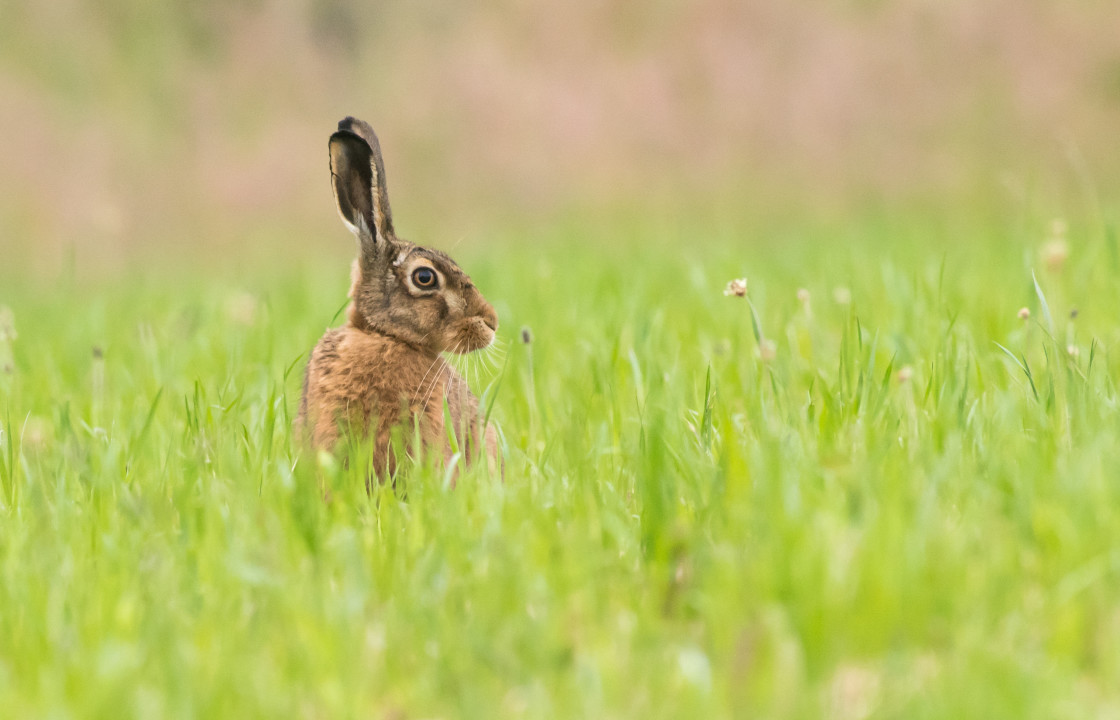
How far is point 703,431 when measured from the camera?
3289 mm

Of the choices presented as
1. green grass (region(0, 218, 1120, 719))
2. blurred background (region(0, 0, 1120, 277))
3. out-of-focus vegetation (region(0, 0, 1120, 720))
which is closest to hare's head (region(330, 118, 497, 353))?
out-of-focus vegetation (region(0, 0, 1120, 720))

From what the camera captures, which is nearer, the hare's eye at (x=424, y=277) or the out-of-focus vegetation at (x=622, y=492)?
the out-of-focus vegetation at (x=622, y=492)

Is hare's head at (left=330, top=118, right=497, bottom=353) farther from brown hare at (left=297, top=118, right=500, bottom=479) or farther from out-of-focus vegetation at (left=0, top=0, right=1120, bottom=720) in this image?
out-of-focus vegetation at (left=0, top=0, right=1120, bottom=720)

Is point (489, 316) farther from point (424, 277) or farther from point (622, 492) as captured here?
point (622, 492)

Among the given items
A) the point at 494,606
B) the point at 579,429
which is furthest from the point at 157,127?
the point at 494,606

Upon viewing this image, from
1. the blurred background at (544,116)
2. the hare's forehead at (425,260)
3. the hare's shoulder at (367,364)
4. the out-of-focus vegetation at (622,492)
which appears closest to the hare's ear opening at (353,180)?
the hare's forehead at (425,260)

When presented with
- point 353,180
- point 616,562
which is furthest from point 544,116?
point 616,562

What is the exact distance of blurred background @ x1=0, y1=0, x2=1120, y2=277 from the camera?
12609 mm

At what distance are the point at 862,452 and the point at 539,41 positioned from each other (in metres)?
12.4

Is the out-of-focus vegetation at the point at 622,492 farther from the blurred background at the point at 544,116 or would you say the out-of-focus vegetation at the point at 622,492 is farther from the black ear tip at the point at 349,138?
the black ear tip at the point at 349,138

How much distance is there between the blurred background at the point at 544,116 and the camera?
12609 mm

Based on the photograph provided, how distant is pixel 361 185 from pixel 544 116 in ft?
32.4

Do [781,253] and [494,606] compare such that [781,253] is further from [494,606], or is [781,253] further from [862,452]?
[494,606]

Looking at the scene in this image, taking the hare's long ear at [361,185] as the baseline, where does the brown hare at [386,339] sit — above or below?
below
